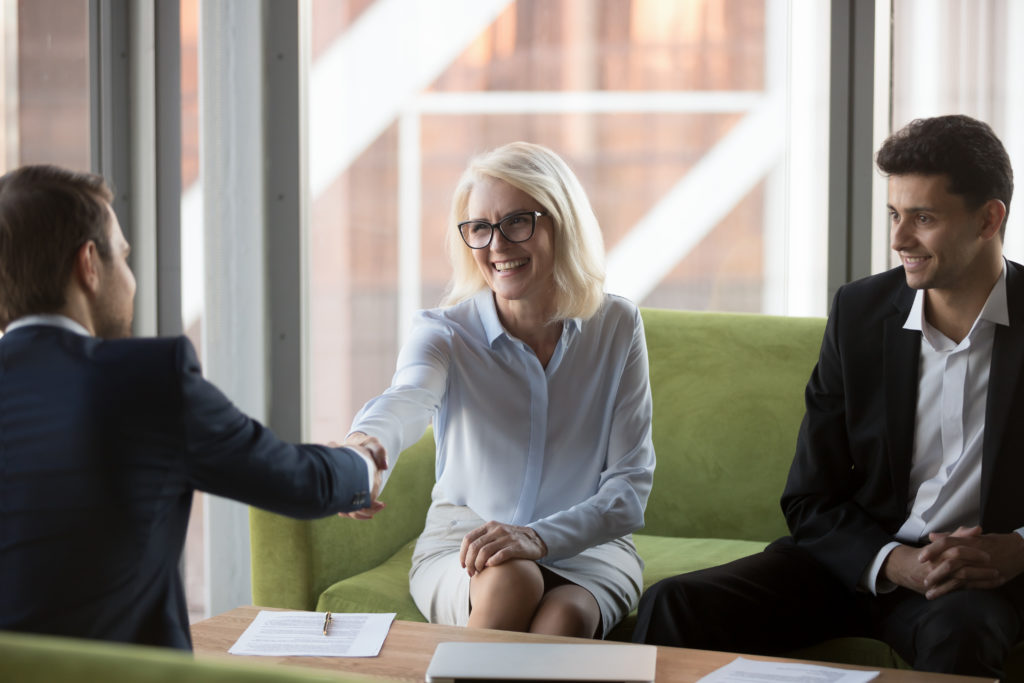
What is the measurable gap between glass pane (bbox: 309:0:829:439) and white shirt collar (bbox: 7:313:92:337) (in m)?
2.27

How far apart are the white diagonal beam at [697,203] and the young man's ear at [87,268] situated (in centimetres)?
220

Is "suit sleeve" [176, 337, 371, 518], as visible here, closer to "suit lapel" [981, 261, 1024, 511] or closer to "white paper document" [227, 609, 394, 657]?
"white paper document" [227, 609, 394, 657]

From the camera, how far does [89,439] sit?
1.21 meters

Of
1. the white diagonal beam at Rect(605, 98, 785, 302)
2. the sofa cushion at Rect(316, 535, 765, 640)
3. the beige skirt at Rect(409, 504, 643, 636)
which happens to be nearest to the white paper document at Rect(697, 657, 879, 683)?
the beige skirt at Rect(409, 504, 643, 636)

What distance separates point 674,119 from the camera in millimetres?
3324

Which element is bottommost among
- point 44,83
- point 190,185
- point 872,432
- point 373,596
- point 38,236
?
point 373,596

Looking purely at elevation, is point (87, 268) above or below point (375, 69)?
below

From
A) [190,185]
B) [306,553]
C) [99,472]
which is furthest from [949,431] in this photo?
[190,185]

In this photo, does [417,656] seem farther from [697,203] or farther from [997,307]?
[697,203]

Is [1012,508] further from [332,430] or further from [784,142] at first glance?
[332,430]

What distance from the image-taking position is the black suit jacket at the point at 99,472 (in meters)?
1.20

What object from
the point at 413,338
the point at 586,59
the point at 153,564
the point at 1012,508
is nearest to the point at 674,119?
the point at 586,59

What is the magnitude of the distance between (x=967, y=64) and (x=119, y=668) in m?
3.06

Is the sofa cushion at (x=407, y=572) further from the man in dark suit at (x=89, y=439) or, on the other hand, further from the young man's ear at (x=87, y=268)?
the young man's ear at (x=87, y=268)
